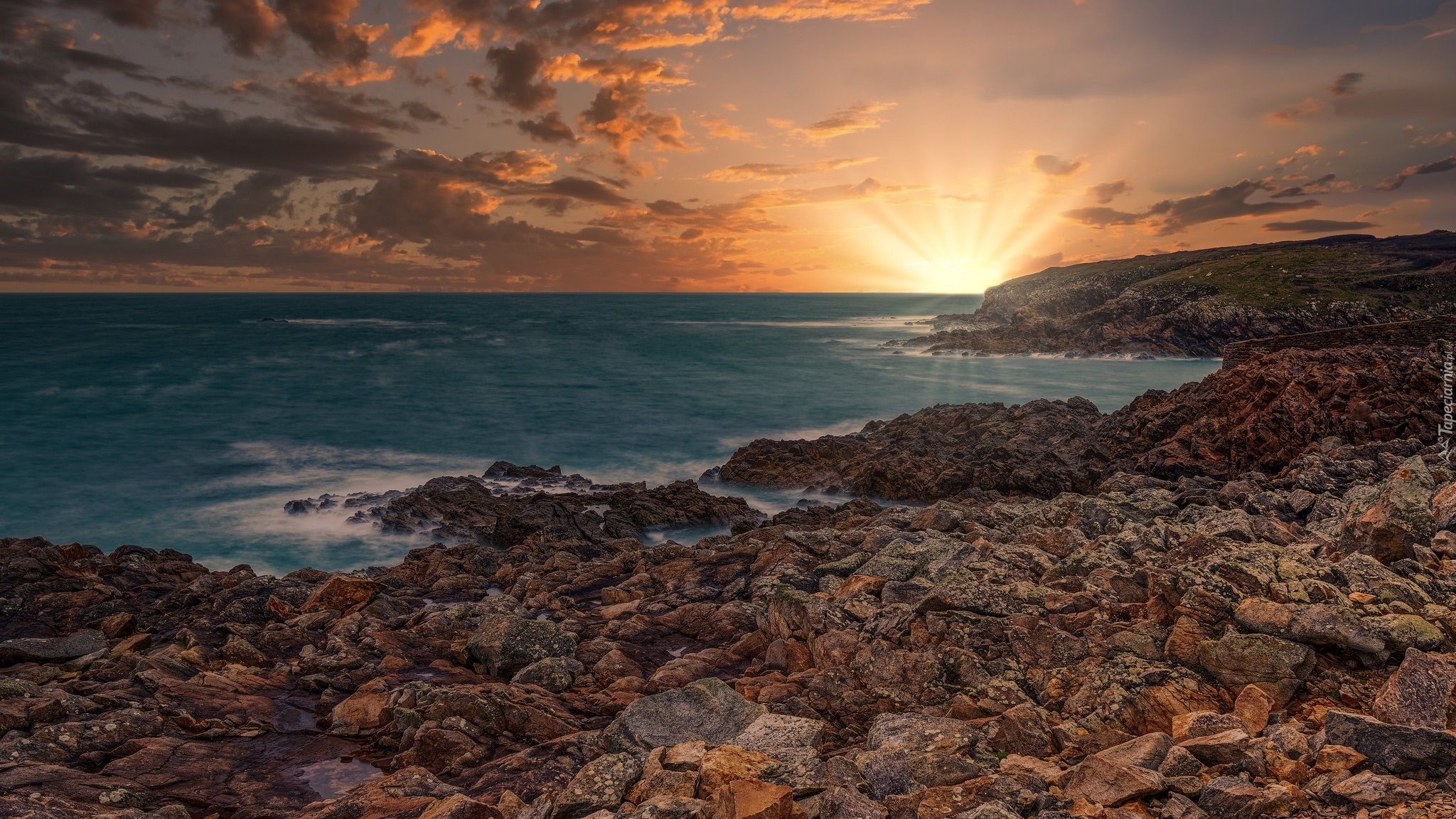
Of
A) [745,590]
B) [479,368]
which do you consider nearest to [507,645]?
[745,590]

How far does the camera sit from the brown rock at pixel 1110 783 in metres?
5.33

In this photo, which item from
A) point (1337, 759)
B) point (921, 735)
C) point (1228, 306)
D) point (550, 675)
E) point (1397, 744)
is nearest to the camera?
point (1397, 744)

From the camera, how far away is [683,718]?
7.85 meters

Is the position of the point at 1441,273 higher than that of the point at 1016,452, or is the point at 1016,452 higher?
the point at 1441,273

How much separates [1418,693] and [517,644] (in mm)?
9795

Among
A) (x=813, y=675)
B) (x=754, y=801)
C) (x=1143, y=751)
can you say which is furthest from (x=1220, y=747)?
(x=813, y=675)

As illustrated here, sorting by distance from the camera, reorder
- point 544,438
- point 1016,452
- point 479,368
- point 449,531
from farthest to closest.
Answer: point 479,368
point 544,438
point 1016,452
point 449,531

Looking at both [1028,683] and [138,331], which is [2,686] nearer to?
[1028,683]

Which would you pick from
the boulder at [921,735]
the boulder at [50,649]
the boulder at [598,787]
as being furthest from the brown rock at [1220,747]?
the boulder at [50,649]

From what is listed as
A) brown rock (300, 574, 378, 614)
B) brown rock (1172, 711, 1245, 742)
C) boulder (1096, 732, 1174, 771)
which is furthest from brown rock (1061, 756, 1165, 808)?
brown rock (300, 574, 378, 614)

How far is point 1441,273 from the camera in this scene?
289 ft

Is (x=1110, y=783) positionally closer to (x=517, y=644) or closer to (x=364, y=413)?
(x=517, y=644)

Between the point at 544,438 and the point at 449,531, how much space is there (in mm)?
Result: 16961

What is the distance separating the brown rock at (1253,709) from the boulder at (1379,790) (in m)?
1.22
